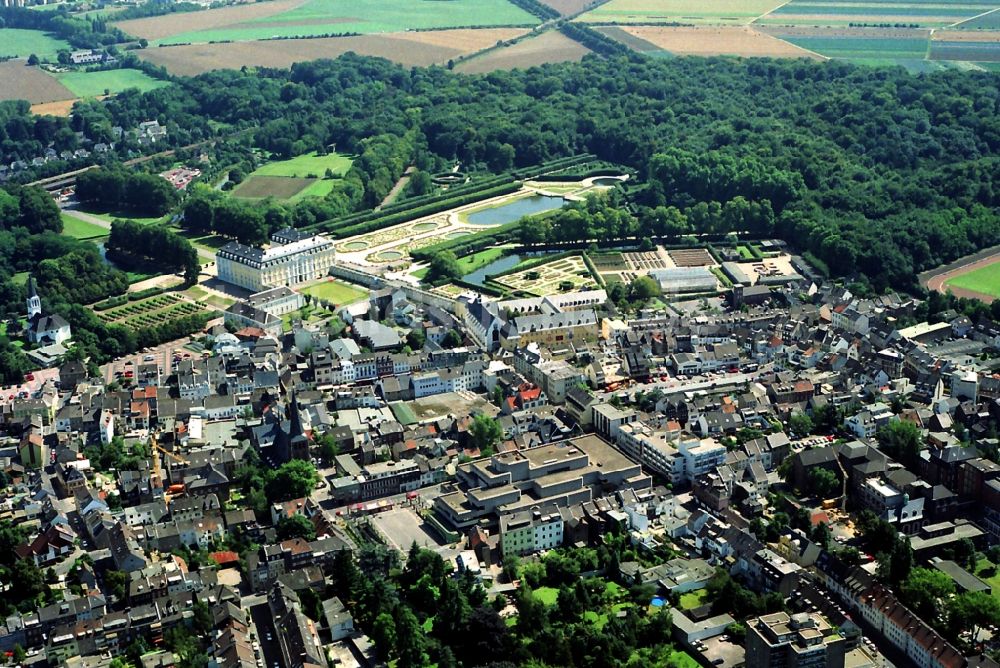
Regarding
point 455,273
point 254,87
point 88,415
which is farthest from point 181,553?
point 254,87

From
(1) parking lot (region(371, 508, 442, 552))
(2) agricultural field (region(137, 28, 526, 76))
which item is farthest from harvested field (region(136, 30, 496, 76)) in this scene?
(1) parking lot (region(371, 508, 442, 552))

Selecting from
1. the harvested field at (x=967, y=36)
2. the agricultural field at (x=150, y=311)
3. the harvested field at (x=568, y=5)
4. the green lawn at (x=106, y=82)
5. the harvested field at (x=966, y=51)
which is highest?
the harvested field at (x=967, y=36)

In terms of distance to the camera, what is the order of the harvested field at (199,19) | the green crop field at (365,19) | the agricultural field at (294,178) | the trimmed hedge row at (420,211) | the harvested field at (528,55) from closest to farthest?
the trimmed hedge row at (420,211) < the agricultural field at (294,178) < the harvested field at (528,55) < the green crop field at (365,19) < the harvested field at (199,19)

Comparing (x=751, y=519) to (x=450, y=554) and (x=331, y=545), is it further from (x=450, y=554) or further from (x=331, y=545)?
(x=331, y=545)

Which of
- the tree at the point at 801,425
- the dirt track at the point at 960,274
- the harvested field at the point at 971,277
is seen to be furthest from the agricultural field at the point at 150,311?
the harvested field at the point at 971,277

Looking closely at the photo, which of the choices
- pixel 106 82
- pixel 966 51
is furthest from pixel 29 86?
pixel 966 51

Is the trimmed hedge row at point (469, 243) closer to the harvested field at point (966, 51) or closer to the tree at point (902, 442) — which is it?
the tree at point (902, 442)
